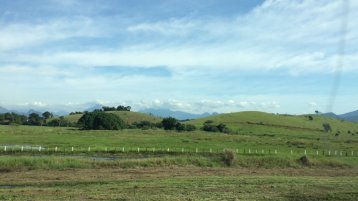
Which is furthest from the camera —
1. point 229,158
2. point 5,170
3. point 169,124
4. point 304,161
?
point 169,124

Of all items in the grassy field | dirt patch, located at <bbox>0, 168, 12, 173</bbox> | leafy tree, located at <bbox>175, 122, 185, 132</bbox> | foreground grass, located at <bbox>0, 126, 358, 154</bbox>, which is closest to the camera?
the grassy field

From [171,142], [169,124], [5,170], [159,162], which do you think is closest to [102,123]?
[169,124]

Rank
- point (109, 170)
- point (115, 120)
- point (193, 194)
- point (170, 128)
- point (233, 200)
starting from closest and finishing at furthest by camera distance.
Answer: point (233, 200)
point (193, 194)
point (109, 170)
point (115, 120)
point (170, 128)

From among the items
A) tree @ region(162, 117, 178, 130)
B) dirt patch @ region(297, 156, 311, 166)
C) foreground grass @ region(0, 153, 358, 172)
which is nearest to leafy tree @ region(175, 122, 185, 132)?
tree @ region(162, 117, 178, 130)

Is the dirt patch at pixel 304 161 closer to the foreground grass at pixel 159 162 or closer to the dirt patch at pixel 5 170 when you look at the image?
the foreground grass at pixel 159 162

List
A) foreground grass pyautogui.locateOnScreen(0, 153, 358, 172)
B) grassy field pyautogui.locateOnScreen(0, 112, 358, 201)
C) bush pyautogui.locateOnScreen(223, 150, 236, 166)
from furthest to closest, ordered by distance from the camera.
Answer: bush pyautogui.locateOnScreen(223, 150, 236, 166), foreground grass pyautogui.locateOnScreen(0, 153, 358, 172), grassy field pyautogui.locateOnScreen(0, 112, 358, 201)

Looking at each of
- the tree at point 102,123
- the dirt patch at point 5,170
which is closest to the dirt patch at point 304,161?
the dirt patch at point 5,170

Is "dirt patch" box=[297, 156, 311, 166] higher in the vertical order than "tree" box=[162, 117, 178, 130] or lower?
lower

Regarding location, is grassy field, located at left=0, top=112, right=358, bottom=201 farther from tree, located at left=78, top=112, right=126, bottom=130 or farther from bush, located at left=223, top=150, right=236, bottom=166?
tree, located at left=78, top=112, right=126, bottom=130

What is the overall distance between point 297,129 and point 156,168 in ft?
460

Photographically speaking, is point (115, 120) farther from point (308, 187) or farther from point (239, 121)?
point (308, 187)

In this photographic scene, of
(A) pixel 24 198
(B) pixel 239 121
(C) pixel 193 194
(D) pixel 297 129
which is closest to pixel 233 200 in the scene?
(C) pixel 193 194

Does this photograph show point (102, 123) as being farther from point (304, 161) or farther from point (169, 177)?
point (169, 177)

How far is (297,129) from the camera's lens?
576ft
